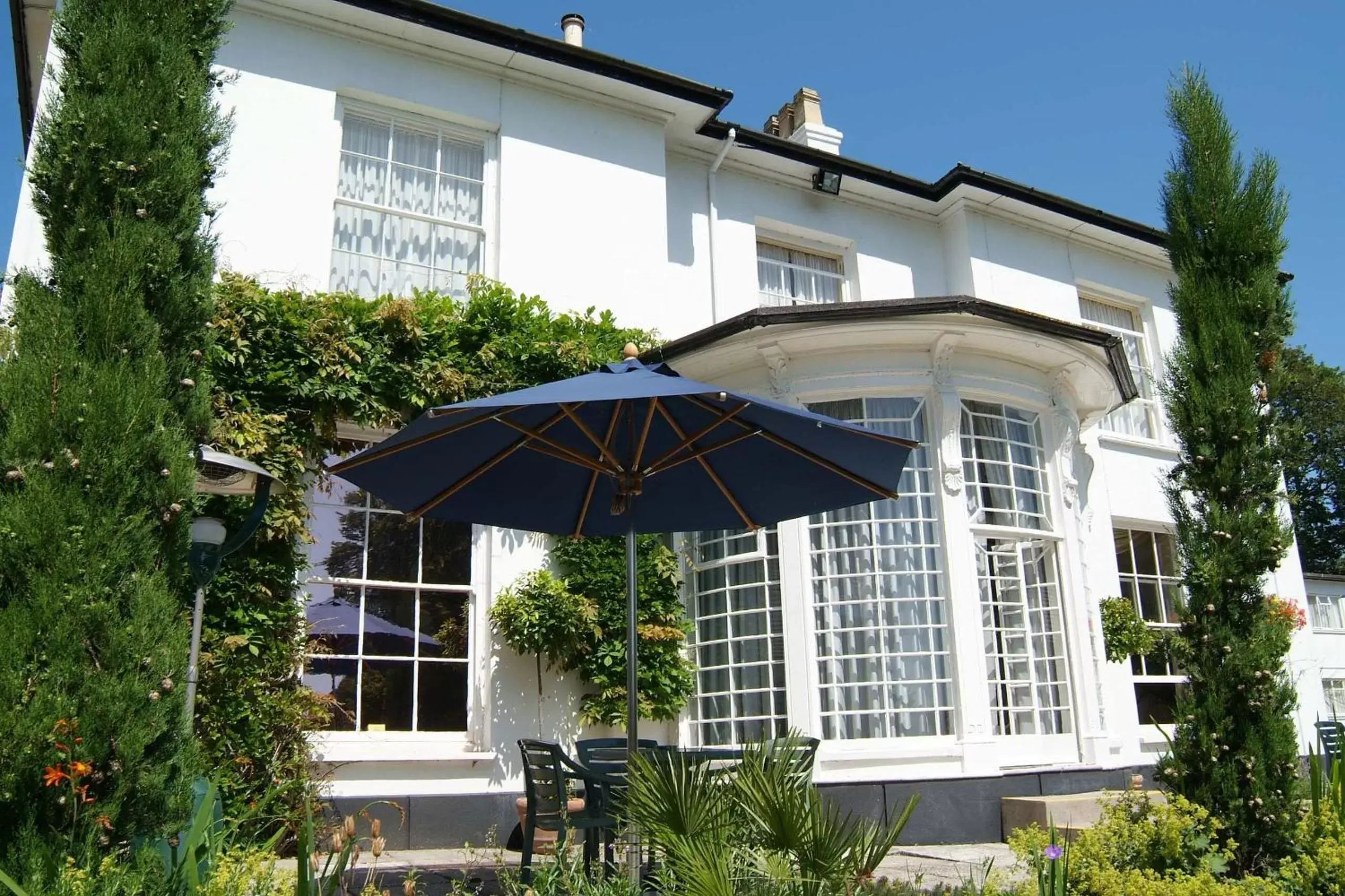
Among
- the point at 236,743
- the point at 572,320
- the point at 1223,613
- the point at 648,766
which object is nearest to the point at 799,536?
the point at 572,320

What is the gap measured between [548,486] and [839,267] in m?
6.60

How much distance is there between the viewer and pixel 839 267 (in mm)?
11562

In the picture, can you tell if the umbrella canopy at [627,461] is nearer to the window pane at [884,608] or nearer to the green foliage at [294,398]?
the green foliage at [294,398]

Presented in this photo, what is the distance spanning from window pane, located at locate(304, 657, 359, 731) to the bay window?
4941 millimetres

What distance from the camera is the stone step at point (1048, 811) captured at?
731 centimetres

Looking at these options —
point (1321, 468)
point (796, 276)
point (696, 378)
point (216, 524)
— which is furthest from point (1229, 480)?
point (1321, 468)

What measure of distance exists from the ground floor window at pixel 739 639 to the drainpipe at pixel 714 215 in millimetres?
2571

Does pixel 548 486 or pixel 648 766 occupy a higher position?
pixel 548 486

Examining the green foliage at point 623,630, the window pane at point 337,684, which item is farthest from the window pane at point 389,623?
the green foliage at point 623,630

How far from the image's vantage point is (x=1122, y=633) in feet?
33.7

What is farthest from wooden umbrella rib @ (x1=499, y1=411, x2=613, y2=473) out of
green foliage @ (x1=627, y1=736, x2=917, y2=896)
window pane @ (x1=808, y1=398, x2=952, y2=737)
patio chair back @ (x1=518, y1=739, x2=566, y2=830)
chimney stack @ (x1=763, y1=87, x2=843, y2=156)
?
chimney stack @ (x1=763, y1=87, x2=843, y2=156)

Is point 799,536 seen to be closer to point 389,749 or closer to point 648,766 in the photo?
point 389,749

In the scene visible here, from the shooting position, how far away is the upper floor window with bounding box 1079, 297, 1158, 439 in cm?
1237

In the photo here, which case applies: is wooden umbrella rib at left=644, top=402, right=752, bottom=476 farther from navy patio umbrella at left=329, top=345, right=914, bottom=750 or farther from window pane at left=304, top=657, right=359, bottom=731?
window pane at left=304, top=657, right=359, bottom=731
